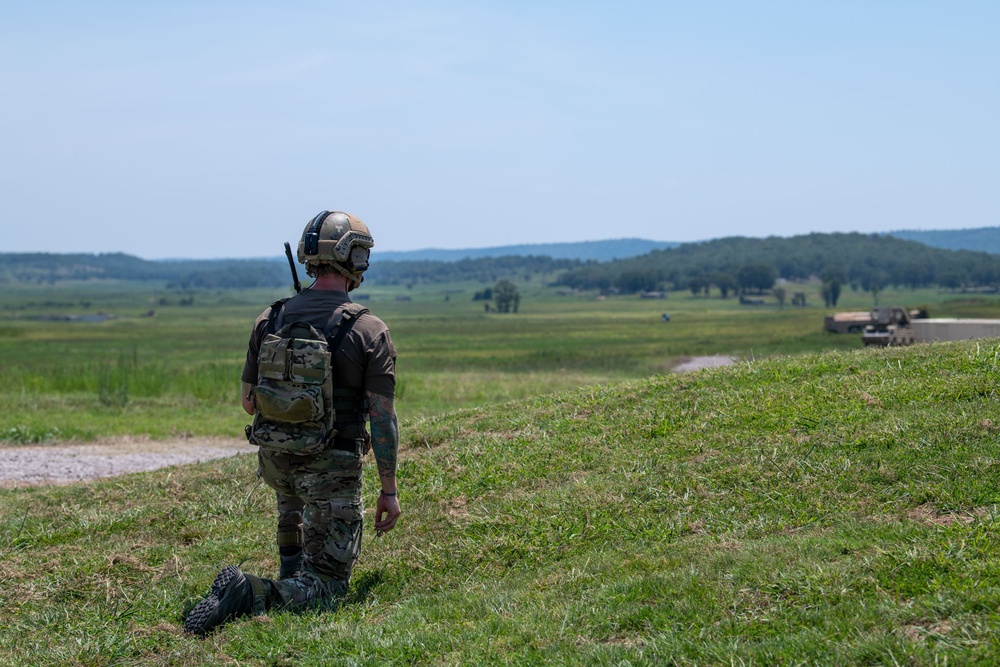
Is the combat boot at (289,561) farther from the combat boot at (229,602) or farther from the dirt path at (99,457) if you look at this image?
the dirt path at (99,457)

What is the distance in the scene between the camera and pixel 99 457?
18.0 metres

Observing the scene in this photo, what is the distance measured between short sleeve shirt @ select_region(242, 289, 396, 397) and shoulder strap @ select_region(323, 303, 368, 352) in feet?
0.09

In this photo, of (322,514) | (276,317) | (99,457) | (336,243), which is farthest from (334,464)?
(99,457)

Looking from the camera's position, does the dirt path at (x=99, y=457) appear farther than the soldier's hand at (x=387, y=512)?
Yes

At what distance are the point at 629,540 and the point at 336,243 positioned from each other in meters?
3.05

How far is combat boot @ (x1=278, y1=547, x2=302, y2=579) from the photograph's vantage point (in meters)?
7.03

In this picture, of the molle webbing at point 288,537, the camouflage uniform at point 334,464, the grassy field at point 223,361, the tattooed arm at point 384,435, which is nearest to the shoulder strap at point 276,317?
the camouflage uniform at point 334,464

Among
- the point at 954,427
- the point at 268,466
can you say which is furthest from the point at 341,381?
the point at 954,427

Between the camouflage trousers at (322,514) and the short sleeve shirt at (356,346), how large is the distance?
50cm

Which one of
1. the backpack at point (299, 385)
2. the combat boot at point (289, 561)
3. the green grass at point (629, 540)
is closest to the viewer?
the green grass at point (629, 540)

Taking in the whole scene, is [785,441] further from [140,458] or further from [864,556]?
[140,458]

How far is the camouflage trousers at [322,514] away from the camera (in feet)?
21.7

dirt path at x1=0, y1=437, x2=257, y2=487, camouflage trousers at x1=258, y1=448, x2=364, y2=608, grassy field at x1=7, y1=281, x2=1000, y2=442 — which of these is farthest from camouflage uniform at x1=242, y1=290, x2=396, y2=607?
dirt path at x1=0, y1=437, x2=257, y2=487

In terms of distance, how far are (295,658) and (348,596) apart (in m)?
1.20
